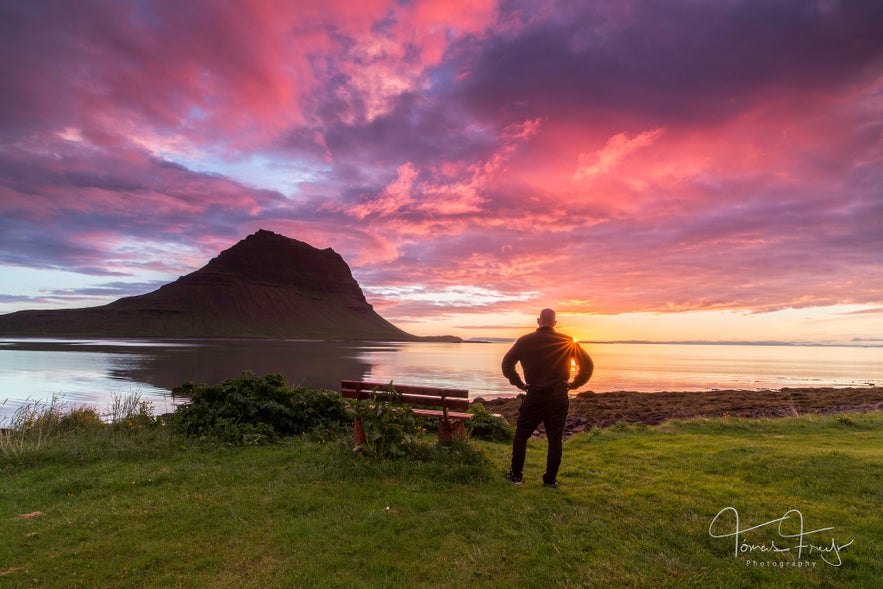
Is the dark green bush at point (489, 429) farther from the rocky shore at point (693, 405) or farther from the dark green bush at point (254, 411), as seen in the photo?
the dark green bush at point (254, 411)

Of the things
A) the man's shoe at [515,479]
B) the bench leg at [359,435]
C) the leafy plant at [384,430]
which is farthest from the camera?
the bench leg at [359,435]

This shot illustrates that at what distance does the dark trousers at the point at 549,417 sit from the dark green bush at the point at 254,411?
456 centimetres

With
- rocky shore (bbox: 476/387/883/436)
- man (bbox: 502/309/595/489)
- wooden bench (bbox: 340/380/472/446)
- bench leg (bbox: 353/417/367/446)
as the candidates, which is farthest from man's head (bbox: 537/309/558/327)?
rocky shore (bbox: 476/387/883/436)

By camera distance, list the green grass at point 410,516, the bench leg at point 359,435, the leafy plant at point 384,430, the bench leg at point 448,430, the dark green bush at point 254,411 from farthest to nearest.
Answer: the dark green bush at point 254,411 → the bench leg at point 448,430 → the bench leg at point 359,435 → the leafy plant at point 384,430 → the green grass at point 410,516

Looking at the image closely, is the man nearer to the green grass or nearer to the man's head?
the man's head

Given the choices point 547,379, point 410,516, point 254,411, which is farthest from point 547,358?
point 254,411

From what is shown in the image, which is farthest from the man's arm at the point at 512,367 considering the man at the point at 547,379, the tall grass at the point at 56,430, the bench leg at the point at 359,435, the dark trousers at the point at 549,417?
the tall grass at the point at 56,430

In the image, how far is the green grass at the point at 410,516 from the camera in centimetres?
434

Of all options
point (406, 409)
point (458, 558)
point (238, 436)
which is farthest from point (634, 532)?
point (238, 436)

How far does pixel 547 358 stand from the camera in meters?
6.83

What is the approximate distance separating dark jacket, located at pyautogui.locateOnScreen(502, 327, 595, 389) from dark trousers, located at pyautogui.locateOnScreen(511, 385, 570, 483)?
153mm

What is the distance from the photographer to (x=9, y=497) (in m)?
6.52

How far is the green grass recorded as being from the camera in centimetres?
434

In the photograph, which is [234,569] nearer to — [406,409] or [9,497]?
[406,409]
